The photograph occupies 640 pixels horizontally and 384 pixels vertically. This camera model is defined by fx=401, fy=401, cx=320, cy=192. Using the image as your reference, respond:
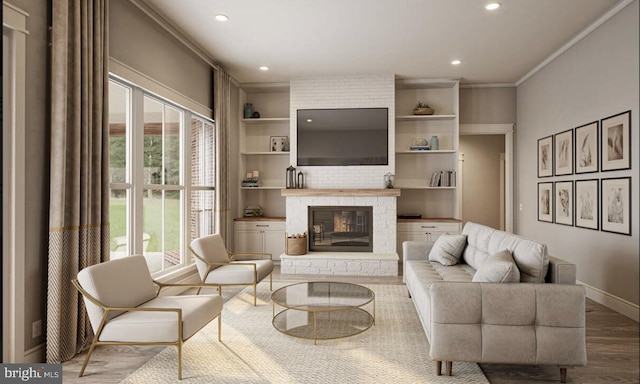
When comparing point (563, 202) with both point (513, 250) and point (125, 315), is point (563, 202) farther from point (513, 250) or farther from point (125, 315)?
point (125, 315)

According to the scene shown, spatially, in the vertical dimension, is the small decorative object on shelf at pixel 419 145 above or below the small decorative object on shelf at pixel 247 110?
below

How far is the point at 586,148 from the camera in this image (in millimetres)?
4109

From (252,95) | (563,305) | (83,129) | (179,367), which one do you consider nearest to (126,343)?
(179,367)

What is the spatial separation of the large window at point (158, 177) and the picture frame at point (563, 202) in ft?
14.0

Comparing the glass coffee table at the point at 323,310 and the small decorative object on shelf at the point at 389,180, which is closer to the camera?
the glass coffee table at the point at 323,310

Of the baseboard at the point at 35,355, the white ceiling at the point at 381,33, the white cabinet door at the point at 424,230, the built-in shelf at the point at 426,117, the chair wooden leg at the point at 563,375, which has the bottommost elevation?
the chair wooden leg at the point at 563,375

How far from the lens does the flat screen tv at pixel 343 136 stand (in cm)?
577

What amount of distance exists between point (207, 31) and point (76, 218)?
2.44 metres

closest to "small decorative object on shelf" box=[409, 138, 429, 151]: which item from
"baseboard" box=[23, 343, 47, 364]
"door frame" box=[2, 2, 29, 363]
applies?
"door frame" box=[2, 2, 29, 363]

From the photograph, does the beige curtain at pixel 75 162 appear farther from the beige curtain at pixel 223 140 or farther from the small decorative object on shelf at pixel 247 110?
the small decorative object on shelf at pixel 247 110

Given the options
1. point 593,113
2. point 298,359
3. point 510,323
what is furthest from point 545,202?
point 298,359

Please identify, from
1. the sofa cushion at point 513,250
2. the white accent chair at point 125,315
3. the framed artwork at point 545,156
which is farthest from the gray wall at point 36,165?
the framed artwork at point 545,156

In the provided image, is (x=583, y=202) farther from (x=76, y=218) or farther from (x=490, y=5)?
(x=76, y=218)

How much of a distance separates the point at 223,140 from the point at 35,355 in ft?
11.1
